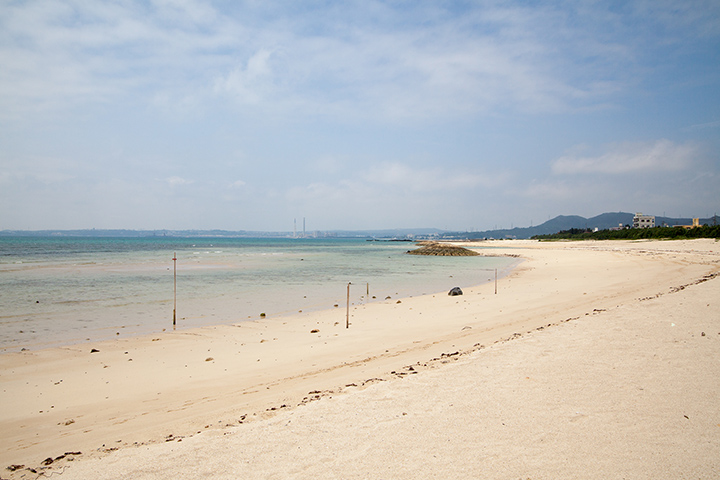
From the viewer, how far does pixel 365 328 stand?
11.2m

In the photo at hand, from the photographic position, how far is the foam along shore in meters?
3.79

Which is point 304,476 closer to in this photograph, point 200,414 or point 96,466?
point 96,466

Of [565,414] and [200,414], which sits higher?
[565,414]

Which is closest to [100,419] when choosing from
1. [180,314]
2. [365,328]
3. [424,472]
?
[424,472]

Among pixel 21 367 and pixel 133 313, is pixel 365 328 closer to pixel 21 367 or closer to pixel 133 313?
pixel 21 367

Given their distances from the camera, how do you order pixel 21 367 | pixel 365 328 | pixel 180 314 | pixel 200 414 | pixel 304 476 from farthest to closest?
pixel 180 314, pixel 365 328, pixel 21 367, pixel 200 414, pixel 304 476

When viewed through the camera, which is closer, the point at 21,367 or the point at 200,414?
the point at 200,414

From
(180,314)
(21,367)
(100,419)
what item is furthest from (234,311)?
(100,419)

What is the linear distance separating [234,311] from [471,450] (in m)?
12.3

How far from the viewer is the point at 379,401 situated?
512cm

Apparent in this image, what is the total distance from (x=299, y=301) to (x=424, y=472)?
1403cm

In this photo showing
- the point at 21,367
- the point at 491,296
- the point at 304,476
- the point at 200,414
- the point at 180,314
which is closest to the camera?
the point at 304,476

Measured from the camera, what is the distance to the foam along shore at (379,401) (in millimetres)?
3795

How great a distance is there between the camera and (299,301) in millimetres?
17219
